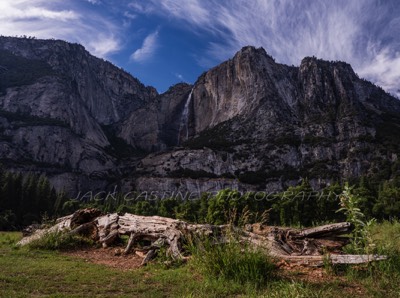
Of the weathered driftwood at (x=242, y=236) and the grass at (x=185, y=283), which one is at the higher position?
the weathered driftwood at (x=242, y=236)

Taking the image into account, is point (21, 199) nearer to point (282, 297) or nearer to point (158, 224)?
point (158, 224)

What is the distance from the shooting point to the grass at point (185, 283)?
780 centimetres

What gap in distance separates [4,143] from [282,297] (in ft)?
570

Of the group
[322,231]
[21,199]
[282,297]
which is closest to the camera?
[282,297]

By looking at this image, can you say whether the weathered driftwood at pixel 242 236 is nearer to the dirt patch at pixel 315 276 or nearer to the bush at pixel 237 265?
the dirt patch at pixel 315 276

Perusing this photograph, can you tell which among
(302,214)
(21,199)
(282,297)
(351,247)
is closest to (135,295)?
(282,297)

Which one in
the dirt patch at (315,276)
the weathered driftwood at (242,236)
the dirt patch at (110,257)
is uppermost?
the weathered driftwood at (242,236)

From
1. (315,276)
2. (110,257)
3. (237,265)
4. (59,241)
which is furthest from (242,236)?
(59,241)

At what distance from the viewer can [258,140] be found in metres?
186

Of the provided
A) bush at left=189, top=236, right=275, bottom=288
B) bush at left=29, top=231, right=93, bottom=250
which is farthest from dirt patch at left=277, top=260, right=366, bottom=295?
bush at left=29, top=231, right=93, bottom=250

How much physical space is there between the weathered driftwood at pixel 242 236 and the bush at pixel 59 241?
21.9 inches

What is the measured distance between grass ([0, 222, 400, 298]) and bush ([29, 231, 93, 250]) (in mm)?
5081

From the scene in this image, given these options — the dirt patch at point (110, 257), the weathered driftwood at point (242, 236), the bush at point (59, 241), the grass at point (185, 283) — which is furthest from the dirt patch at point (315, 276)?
the bush at point (59, 241)

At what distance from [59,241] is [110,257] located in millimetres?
3696
